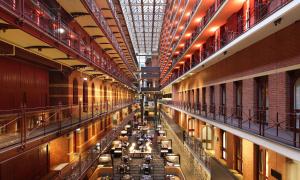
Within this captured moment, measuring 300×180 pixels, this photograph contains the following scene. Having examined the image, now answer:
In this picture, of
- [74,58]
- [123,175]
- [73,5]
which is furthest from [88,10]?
[123,175]

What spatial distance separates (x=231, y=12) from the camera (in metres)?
14.6

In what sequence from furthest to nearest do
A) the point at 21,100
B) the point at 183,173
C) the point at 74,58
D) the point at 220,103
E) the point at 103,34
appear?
the point at 103,34 < the point at 183,173 < the point at 220,103 < the point at 74,58 < the point at 21,100

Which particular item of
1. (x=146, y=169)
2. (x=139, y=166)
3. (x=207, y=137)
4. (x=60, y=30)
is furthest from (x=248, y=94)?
(x=139, y=166)

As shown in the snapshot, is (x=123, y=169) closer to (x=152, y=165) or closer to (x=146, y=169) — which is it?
(x=146, y=169)

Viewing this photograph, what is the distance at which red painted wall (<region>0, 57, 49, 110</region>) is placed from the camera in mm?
10383

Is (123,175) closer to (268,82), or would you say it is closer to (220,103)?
(220,103)

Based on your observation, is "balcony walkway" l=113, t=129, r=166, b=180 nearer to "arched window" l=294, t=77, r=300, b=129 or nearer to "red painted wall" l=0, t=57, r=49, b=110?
"red painted wall" l=0, t=57, r=49, b=110

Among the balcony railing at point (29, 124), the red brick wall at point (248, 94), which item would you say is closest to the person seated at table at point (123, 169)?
the balcony railing at point (29, 124)

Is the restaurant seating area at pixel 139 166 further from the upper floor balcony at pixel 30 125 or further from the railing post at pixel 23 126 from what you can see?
the railing post at pixel 23 126

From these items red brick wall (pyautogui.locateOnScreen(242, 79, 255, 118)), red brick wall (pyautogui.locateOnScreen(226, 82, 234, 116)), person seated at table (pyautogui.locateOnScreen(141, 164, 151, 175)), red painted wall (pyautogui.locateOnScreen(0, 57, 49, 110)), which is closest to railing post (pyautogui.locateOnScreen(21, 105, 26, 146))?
red painted wall (pyautogui.locateOnScreen(0, 57, 49, 110))

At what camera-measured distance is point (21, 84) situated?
11.7 m

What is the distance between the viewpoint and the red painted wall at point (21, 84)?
409 inches

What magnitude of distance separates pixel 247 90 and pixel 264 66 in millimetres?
2241

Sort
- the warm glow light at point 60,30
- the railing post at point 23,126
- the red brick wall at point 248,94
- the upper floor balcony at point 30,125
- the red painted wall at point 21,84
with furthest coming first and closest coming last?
the red brick wall at point 248,94
the warm glow light at point 60,30
the red painted wall at point 21,84
the railing post at point 23,126
the upper floor balcony at point 30,125
